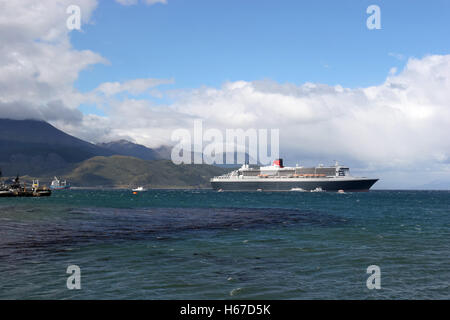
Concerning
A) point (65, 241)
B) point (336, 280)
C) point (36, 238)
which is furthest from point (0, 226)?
point (336, 280)

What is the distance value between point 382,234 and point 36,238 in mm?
35014

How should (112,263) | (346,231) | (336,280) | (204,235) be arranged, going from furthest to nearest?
(346,231) < (204,235) < (112,263) < (336,280)

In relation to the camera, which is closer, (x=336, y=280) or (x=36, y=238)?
(x=336, y=280)

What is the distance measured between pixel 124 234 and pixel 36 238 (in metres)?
7.96

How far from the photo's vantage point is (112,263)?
22672mm
